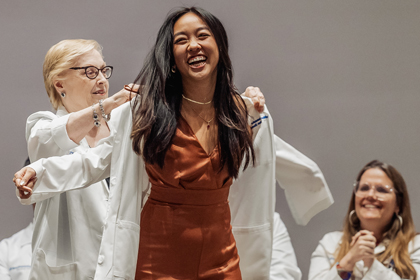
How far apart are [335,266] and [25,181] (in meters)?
1.93

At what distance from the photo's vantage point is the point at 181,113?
2.33 meters

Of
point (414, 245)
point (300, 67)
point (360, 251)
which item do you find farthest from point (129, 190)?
point (300, 67)

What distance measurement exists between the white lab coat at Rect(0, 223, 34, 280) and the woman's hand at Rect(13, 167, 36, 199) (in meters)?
1.57

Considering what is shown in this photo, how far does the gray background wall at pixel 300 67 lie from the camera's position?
389 centimetres

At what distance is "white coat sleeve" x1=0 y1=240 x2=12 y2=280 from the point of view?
3.68m

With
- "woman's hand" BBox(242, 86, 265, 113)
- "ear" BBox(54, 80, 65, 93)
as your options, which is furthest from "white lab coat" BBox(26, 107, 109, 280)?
"woman's hand" BBox(242, 86, 265, 113)

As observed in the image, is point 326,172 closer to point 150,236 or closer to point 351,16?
point 351,16

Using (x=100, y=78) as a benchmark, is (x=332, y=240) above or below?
below

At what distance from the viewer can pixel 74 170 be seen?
7.86 feet

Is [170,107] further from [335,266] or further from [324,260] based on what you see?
[324,260]

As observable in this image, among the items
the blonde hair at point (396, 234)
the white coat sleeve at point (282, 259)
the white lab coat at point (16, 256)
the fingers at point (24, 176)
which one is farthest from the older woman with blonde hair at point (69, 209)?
the blonde hair at point (396, 234)

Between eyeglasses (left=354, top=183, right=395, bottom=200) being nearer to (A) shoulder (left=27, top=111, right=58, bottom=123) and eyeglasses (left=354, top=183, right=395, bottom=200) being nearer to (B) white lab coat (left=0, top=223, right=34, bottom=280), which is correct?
(A) shoulder (left=27, top=111, right=58, bottom=123)

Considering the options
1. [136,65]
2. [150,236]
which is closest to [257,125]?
[150,236]

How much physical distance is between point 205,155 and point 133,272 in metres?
0.52
